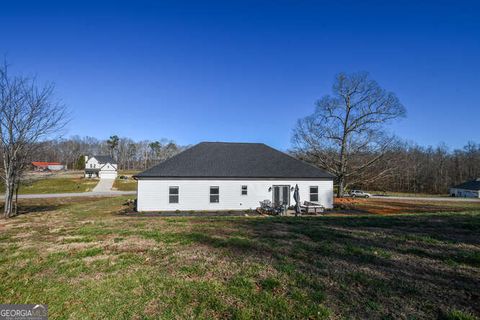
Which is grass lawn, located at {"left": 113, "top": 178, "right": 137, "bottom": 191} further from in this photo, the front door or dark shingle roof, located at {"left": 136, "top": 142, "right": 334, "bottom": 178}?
the front door

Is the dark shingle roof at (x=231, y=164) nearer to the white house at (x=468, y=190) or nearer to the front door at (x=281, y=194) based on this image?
the front door at (x=281, y=194)

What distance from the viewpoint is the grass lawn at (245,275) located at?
3695 millimetres

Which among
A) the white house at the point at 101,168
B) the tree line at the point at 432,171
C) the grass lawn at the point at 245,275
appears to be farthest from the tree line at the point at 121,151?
the grass lawn at the point at 245,275

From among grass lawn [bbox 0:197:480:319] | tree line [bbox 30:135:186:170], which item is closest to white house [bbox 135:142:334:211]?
grass lawn [bbox 0:197:480:319]

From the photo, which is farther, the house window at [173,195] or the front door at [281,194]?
the front door at [281,194]

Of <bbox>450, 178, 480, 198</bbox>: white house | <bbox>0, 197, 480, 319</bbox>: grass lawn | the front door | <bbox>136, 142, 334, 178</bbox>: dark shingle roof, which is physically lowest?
<bbox>450, 178, 480, 198</bbox>: white house

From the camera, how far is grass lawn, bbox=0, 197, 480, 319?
370 cm

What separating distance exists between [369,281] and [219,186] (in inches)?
546

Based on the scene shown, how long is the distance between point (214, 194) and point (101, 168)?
5929cm

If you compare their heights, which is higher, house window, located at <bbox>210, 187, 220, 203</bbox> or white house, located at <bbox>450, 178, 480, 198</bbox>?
house window, located at <bbox>210, 187, 220, 203</bbox>

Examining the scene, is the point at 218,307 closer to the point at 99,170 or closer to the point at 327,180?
the point at 327,180

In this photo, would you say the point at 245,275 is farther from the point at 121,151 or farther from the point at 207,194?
the point at 121,151

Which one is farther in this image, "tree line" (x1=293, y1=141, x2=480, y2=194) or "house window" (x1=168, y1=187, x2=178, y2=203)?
"tree line" (x1=293, y1=141, x2=480, y2=194)

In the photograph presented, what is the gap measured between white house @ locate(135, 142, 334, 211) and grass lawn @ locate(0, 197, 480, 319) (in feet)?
28.8
